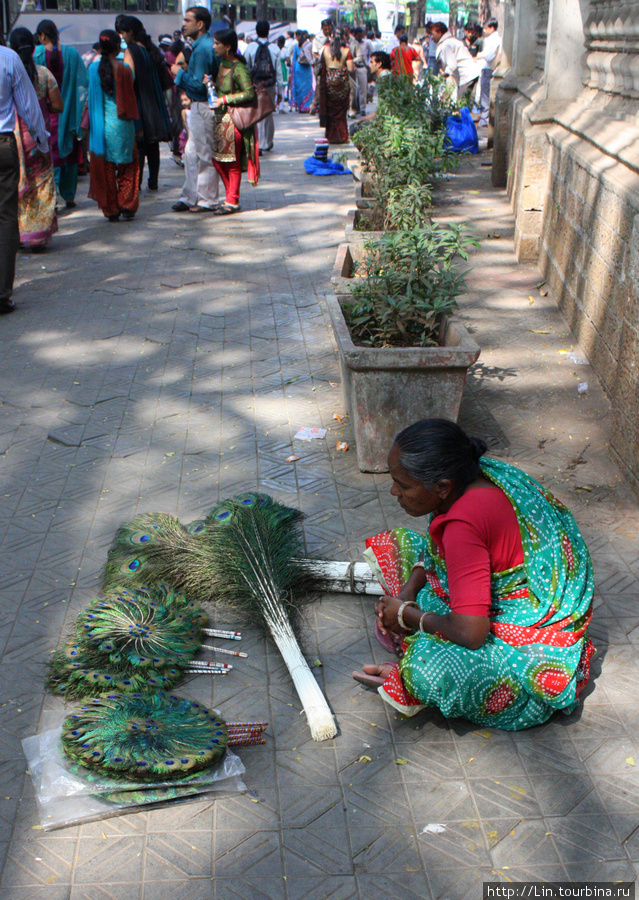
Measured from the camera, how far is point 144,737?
2541 millimetres

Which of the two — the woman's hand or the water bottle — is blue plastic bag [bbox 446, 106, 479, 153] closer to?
the water bottle

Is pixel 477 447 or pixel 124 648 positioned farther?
pixel 124 648

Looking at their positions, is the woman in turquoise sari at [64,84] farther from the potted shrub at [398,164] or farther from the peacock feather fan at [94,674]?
the peacock feather fan at [94,674]

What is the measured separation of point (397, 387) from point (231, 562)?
1429 millimetres

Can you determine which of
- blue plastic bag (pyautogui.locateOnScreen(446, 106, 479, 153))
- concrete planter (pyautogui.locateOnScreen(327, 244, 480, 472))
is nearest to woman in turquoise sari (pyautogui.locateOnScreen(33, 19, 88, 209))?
blue plastic bag (pyautogui.locateOnScreen(446, 106, 479, 153))

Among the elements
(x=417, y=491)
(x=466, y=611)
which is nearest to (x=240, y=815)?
(x=466, y=611)

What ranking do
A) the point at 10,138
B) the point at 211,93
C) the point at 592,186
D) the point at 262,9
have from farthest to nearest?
the point at 262,9, the point at 211,93, the point at 10,138, the point at 592,186

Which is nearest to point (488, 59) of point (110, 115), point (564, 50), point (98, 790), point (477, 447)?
point (110, 115)

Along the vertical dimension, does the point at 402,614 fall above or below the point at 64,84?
below

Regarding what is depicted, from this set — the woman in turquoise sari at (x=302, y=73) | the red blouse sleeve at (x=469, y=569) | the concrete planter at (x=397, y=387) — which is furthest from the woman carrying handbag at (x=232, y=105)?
the woman in turquoise sari at (x=302, y=73)

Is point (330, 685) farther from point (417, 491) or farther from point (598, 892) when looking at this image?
point (598, 892)

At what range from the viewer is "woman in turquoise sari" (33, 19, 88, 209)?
10.0 m

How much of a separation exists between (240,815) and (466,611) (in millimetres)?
900

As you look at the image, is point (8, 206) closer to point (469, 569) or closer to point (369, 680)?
point (369, 680)
